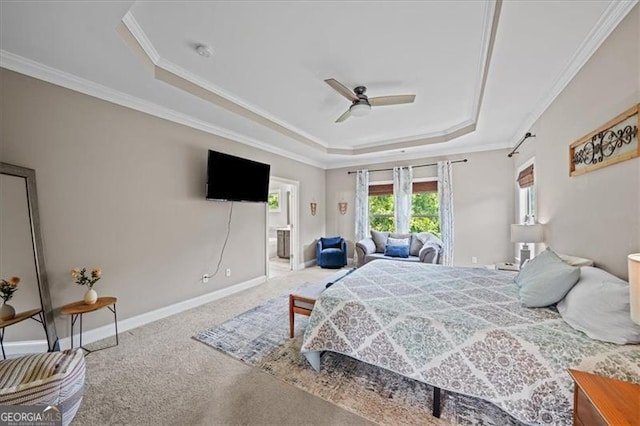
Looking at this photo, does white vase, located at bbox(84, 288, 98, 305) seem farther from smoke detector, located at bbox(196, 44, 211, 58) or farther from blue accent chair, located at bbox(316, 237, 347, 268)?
blue accent chair, located at bbox(316, 237, 347, 268)

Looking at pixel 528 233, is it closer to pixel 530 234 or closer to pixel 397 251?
pixel 530 234

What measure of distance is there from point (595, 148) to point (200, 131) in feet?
14.1

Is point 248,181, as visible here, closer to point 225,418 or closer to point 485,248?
point 225,418

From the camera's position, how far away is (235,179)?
382 cm

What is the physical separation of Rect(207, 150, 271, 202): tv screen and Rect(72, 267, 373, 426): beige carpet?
195cm

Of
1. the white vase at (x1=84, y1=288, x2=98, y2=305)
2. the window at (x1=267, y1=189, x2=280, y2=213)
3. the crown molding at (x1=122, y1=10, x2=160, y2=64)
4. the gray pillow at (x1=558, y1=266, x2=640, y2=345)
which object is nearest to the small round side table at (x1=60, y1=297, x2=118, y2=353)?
the white vase at (x1=84, y1=288, x2=98, y2=305)

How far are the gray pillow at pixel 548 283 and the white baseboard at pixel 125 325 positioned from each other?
3719 millimetres

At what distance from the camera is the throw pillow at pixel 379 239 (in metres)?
5.46

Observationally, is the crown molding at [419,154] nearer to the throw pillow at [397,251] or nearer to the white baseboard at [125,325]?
the throw pillow at [397,251]

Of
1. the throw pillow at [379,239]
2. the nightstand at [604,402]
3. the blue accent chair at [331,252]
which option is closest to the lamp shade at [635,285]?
the nightstand at [604,402]

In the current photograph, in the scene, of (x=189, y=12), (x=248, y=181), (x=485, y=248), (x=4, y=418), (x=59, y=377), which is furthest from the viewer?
(x=485, y=248)

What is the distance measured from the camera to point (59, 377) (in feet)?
4.45

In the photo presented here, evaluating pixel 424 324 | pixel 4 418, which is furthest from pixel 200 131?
pixel 424 324

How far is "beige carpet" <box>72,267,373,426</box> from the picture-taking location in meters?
1.60
